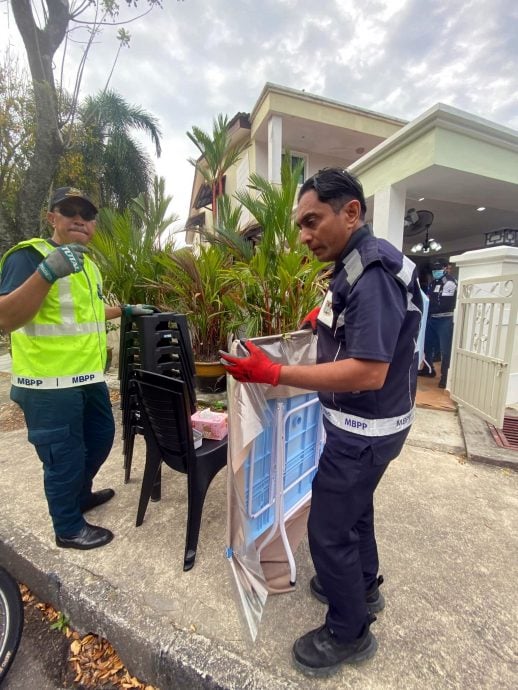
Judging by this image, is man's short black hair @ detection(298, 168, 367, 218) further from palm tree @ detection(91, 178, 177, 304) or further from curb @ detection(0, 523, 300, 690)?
palm tree @ detection(91, 178, 177, 304)

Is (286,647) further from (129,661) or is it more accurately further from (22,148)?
(22,148)

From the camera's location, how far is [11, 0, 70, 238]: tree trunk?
533cm

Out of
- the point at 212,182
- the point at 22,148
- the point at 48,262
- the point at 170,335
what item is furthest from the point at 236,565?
the point at 22,148

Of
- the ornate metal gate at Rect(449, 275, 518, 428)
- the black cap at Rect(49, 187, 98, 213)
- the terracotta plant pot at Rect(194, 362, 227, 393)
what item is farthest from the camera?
the terracotta plant pot at Rect(194, 362, 227, 393)

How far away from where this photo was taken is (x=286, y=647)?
4.15 feet

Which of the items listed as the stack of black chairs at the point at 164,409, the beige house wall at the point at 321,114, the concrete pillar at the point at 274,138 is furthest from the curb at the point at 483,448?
the beige house wall at the point at 321,114

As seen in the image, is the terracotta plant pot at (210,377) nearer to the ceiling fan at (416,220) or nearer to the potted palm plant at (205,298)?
the potted palm plant at (205,298)

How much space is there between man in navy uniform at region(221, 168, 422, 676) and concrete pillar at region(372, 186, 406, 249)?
3.85m

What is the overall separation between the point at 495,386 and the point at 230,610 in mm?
3062

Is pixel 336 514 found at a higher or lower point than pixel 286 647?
higher

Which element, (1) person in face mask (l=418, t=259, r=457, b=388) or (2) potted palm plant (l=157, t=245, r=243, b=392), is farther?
(1) person in face mask (l=418, t=259, r=457, b=388)

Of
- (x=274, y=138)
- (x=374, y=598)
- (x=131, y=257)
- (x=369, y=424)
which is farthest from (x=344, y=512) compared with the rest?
(x=274, y=138)

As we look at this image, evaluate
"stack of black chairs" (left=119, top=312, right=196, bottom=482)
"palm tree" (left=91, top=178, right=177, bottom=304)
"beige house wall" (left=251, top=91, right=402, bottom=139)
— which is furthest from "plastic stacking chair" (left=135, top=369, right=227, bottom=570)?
"beige house wall" (left=251, top=91, right=402, bottom=139)

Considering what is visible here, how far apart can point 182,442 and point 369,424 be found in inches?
37.1
